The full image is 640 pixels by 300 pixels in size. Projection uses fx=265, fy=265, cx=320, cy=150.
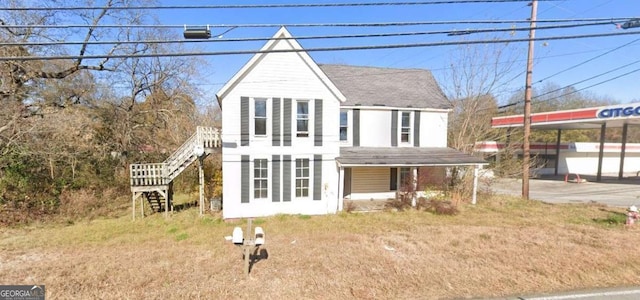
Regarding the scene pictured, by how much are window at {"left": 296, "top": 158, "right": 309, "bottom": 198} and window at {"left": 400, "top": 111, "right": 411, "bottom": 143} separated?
5.88 m

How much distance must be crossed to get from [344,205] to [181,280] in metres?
8.36

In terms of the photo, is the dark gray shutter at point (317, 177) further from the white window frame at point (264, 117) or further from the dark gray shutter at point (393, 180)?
the dark gray shutter at point (393, 180)

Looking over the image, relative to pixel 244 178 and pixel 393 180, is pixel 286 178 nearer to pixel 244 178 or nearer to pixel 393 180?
pixel 244 178

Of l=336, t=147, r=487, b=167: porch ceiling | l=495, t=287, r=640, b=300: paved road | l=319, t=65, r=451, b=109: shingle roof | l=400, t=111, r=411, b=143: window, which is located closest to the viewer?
l=495, t=287, r=640, b=300: paved road

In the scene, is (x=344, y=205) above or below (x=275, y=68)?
below

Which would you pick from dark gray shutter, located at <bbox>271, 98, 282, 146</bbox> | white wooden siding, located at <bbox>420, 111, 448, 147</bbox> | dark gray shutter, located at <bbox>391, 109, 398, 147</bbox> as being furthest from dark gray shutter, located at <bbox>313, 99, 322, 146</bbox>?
white wooden siding, located at <bbox>420, 111, 448, 147</bbox>

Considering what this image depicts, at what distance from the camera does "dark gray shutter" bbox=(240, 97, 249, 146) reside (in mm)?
11031

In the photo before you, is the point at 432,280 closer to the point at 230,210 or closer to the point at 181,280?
the point at 181,280

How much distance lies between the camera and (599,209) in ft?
41.8

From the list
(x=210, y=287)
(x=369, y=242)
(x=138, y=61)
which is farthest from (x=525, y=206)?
(x=138, y=61)

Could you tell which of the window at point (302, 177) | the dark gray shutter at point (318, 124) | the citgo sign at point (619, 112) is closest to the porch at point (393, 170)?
the dark gray shutter at point (318, 124)

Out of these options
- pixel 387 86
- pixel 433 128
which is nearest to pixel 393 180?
pixel 433 128

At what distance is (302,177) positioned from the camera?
11805mm

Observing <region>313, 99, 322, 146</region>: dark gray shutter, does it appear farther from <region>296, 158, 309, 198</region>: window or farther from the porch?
the porch
